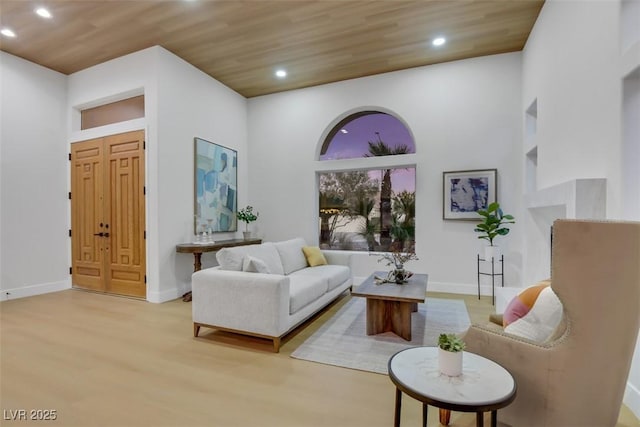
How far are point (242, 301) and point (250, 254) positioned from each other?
2.52 ft

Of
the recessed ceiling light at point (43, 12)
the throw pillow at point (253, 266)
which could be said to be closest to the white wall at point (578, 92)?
the throw pillow at point (253, 266)

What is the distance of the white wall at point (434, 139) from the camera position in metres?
4.48

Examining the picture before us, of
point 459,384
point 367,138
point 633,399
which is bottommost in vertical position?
point 633,399

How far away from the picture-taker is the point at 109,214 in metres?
4.66

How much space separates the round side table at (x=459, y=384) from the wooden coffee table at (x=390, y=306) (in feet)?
4.44

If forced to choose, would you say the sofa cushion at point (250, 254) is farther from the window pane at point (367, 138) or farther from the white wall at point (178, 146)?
the window pane at point (367, 138)

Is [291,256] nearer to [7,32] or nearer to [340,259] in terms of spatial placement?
[340,259]

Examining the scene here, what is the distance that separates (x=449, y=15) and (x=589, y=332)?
3.69 m

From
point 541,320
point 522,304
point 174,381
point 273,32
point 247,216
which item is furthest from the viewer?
point 247,216

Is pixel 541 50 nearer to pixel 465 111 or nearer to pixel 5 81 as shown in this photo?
pixel 465 111

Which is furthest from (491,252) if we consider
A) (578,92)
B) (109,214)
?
(109,214)

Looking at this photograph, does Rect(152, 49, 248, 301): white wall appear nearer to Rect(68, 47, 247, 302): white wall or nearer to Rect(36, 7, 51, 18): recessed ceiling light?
Rect(68, 47, 247, 302): white wall

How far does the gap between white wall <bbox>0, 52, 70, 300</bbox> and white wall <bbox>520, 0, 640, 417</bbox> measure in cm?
683

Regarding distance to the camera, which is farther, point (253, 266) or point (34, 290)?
point (34, 290)
